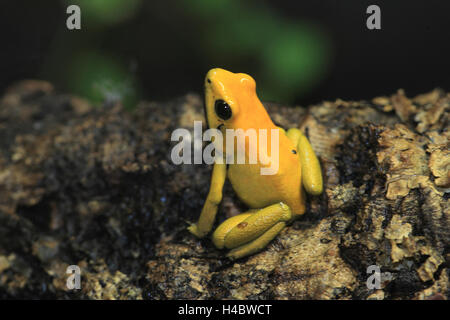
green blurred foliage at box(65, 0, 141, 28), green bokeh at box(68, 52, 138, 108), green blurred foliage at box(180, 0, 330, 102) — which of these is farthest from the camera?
green bokeh at box(68, 52, 138, 108)

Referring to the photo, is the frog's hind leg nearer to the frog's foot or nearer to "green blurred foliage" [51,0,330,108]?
the frog's foot

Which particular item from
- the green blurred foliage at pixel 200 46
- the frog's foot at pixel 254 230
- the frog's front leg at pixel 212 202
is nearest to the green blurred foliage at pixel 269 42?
the green blurred foliage at pixel 200 46

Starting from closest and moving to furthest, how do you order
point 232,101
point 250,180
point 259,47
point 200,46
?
point 232,101 < point 250,180 < point 259,47 < point 200,46

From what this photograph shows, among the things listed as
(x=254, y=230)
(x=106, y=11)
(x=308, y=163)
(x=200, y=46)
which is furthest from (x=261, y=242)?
(x=106, y=11)

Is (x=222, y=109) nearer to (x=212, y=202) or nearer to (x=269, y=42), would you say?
(x=212, y=202)

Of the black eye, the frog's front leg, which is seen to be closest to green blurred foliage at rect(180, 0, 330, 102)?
the black eye

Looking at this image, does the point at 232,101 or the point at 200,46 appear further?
the point at 200,46

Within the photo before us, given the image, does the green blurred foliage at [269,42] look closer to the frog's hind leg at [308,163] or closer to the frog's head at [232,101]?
the frog's hind leg at [308,163]
